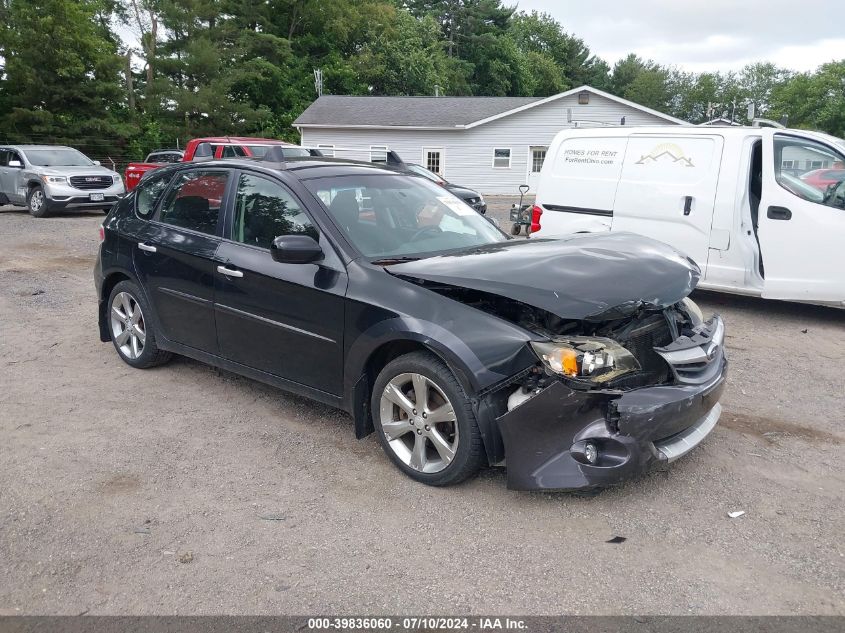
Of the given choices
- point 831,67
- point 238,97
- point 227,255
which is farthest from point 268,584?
point 831,67

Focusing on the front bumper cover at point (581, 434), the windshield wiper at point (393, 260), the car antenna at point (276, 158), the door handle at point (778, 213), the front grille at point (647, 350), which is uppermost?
the car antenna at point (276, 158)

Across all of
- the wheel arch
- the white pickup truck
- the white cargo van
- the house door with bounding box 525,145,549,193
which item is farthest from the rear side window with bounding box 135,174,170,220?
the house door with bounding box 525,145,549,193

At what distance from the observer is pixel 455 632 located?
8.82ft

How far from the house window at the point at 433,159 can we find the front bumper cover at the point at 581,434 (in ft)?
102

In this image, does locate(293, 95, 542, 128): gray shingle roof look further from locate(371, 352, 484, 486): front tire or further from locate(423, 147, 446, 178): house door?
locate(371, 352, 484, 486): front tire

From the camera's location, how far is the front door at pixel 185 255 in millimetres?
4863

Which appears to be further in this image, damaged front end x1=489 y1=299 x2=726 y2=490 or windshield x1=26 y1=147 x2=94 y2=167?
windshield x1=26 y1=147 x2=94 y2=167

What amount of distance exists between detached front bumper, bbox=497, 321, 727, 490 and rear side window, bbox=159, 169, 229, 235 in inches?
104

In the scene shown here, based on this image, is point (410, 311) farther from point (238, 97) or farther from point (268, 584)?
point (238, 97)

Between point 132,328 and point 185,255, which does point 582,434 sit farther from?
point 132,328

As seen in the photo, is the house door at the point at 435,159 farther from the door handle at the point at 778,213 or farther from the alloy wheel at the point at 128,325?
the alloy wheel at the point at 128,325

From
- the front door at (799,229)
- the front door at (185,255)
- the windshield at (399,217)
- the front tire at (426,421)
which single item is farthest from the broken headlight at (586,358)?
the front door at (799,229)

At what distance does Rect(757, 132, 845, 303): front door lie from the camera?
7031 mm

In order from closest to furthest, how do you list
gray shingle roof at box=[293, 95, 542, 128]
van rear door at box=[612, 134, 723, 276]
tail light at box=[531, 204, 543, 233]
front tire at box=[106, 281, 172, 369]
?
front tire at box=[106, 281, 172, 369] → van rear door at box=[612, 134, 723, 276] → tail light at box=[531, 204, 543, 233] → gray shingle roof at box=[293, 95, 542, 128]
